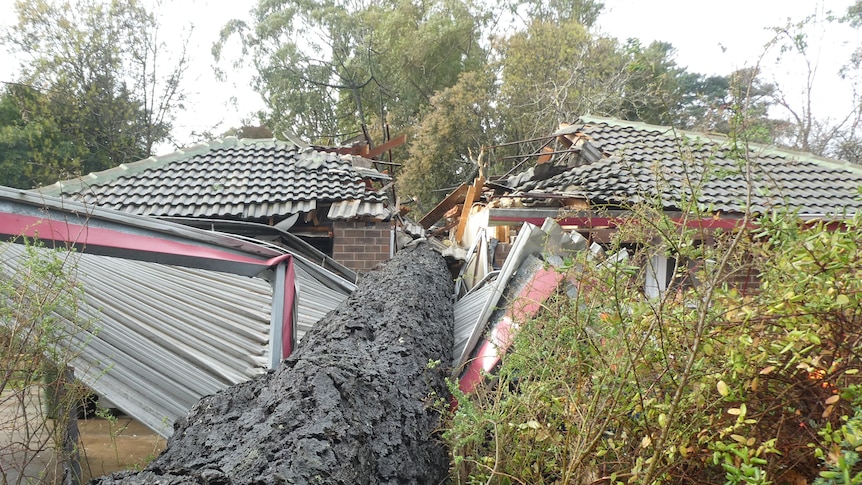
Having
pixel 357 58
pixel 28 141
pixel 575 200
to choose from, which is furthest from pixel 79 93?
pixel 575 200

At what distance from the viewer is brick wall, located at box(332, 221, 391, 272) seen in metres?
8.20

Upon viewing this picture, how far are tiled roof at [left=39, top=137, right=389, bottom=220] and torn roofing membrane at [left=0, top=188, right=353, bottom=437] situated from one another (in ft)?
14.0

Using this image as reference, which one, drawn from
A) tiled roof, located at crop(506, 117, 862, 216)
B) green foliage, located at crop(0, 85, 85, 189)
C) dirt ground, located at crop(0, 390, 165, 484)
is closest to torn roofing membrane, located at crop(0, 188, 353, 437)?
dirt ground, located at crop(0, 390, 165, 484)

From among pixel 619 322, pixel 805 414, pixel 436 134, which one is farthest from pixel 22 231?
pixel 436 134

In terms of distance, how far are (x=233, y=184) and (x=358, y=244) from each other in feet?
8.12

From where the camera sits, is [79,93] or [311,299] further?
[79,93]

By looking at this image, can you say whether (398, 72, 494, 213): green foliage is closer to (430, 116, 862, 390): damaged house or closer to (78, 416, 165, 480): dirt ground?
(430, 116, 862, 390): damaged house

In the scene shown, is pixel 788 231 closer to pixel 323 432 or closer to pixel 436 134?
pixel 323 432

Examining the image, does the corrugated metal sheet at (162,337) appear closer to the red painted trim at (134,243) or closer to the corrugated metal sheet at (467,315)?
the red painted trim at (134,243)

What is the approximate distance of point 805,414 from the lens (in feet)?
4.47

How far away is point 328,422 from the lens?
1.70 meters

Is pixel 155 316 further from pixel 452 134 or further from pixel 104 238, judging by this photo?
pixel 452 134

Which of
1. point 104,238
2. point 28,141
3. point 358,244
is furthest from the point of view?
point 28,141

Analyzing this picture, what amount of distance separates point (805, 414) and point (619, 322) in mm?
507
